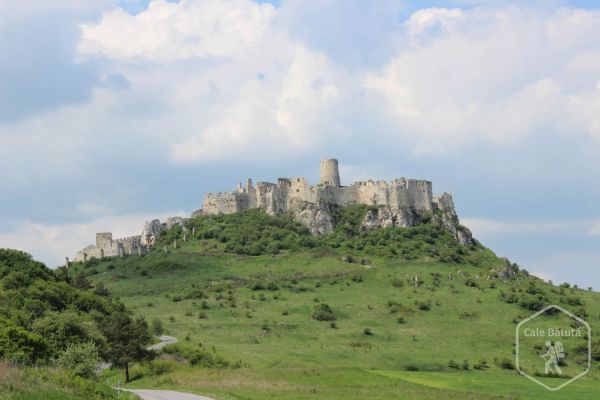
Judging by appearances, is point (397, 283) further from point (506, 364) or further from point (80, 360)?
point (80, 360)

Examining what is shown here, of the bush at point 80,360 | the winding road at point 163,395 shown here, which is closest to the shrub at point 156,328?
the bush at point 80,360

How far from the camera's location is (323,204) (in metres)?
145

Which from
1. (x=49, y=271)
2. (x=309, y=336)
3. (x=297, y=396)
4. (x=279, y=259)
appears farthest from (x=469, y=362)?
(x=279, y=259)

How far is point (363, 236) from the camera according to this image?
139875mm

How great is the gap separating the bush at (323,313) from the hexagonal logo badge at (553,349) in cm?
1931

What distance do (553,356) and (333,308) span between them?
2876cm

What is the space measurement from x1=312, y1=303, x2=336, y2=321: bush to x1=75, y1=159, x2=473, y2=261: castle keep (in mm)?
47942

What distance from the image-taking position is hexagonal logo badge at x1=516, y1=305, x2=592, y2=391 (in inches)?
2608

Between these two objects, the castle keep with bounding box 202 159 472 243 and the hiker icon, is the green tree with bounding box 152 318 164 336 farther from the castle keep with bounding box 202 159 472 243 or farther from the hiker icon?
the castle keep with bounding box 202 159 472 243

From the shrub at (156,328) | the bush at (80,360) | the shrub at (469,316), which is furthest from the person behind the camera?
the shrub at (469,316)

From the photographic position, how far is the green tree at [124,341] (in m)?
54.3

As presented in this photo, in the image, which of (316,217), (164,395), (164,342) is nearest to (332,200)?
(316,217)

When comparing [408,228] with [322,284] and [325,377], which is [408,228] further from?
[325,377]

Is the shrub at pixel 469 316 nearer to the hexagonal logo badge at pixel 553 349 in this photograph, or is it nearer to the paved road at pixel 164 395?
the hexagonal logo badge at pixel 553 349
